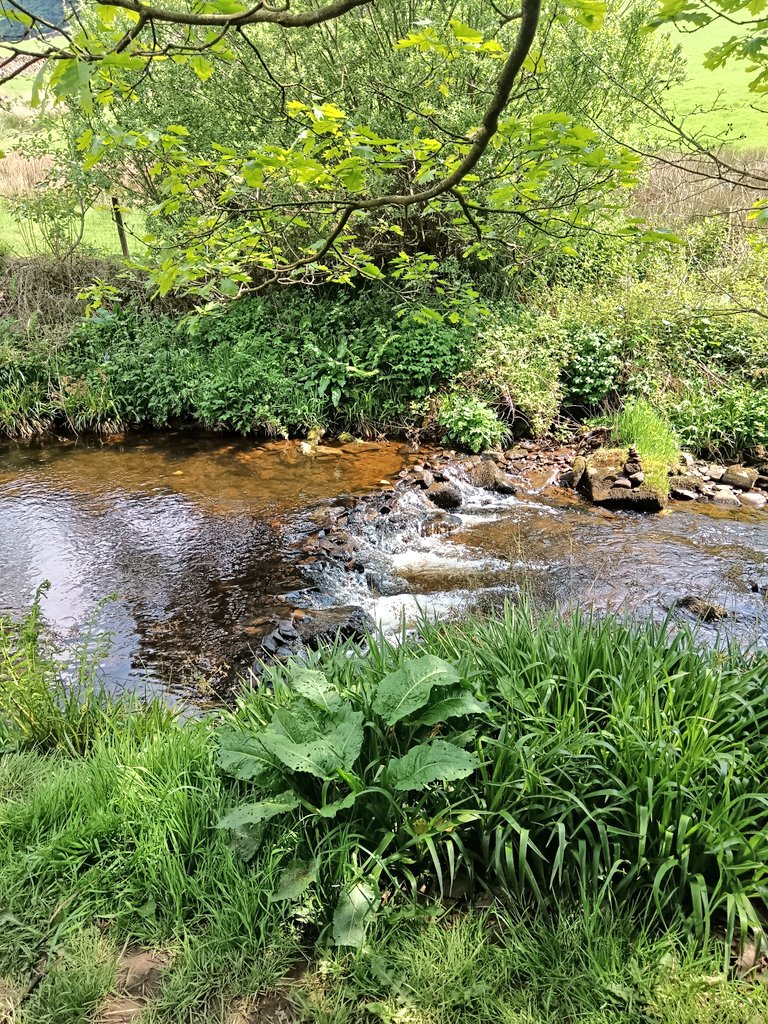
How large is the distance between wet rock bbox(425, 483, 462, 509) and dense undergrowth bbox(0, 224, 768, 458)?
4.33 feet

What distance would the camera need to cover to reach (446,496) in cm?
719

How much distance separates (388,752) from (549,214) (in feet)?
9.52

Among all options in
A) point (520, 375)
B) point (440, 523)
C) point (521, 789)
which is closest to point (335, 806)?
point (521, 789)

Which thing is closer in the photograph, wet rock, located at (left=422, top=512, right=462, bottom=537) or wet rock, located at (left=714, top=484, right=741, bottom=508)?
wet rock, located at (left=422, top=512, right=462, bottom=537)

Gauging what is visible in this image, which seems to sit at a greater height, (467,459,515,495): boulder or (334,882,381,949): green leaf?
(467,459,515,495): boulder

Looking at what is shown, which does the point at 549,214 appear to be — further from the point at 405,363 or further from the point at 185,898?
the point at 405,363

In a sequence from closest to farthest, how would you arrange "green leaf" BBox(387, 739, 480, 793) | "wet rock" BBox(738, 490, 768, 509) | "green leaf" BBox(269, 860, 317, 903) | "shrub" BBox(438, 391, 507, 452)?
"green leaf" BBox(269, 860, 317, 903)
"green leaf" BBox(387, 739, 480, 793)
"wet rock" BBox(738, 490, 768, 509)
"shrub" BBox(438, 391, 507, 452)

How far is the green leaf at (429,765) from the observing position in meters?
2.19

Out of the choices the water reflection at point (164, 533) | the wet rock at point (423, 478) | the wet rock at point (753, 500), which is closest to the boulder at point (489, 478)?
the wet rock at point (423, 478)

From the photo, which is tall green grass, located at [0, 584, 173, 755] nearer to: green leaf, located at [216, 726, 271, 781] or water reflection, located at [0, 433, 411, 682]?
green leaf, located at [216, 726, 271, 781]

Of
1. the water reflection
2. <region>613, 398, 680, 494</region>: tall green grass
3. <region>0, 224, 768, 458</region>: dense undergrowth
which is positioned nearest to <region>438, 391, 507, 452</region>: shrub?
<region>0, 224, 768, 458</region>: dense undergrowth

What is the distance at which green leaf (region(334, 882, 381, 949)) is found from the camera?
202 centimetres

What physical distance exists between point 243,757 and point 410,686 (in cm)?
70

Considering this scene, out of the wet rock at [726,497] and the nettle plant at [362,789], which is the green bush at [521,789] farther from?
the wet rock at [726,497]
